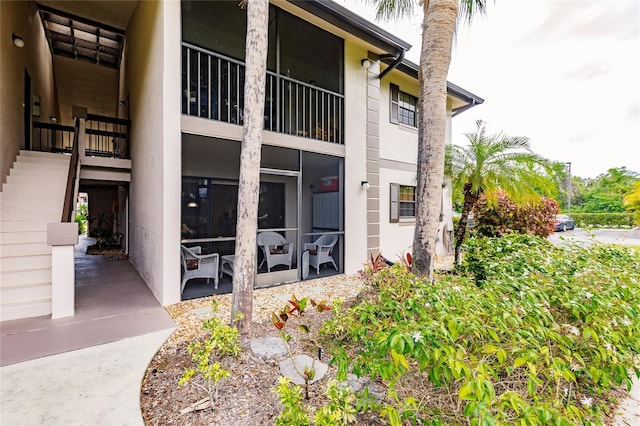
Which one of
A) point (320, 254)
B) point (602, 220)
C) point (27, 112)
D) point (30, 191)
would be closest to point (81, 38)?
point (27, 112)

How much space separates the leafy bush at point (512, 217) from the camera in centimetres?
974

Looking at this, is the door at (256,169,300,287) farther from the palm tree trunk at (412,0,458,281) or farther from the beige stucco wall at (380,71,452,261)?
the palm tree trunk at (412,0,458,281)

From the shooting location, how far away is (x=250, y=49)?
3.71 m

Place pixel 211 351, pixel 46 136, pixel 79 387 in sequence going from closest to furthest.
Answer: pixel 79 387
pixel 211 351
pixel 46 136

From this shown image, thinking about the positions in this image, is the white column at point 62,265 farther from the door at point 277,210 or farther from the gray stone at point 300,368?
the door at point 277,210

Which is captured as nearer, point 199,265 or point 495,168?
point 199,265

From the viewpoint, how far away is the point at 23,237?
5453 millimetres

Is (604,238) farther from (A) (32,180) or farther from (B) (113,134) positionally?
(A) (32,180)

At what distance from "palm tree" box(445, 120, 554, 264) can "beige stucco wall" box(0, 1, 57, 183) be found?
1077 centimetres

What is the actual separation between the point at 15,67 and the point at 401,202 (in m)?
11.6

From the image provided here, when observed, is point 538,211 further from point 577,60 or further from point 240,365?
point 240,365

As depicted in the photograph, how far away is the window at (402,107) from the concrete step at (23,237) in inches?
388

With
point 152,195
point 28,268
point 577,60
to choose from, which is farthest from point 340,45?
point 28,268

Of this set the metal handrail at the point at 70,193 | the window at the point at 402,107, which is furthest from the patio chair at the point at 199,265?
the window at the point at 402,107
